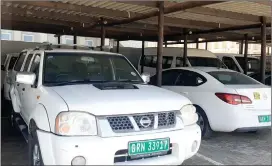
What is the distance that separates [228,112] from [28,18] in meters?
9.23

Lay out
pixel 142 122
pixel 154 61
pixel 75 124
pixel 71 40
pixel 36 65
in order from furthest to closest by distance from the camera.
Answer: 1. pixel 71 40
2. pixel 154 61
3. pixel 36 65
4. pixel 142 122
5. pixel 75 124

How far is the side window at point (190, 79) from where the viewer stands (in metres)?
6.08

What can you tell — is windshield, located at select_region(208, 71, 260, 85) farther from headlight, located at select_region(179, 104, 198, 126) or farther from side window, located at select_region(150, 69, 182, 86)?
headlight, located at select_region(179, 104, 198, 126)

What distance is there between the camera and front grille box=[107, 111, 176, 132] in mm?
3115

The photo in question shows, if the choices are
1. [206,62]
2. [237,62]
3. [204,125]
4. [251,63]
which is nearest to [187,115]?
[204,125]

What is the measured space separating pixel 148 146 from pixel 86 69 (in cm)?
167

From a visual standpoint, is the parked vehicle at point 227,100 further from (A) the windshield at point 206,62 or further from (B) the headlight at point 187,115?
(A) the windshield at point 206,62

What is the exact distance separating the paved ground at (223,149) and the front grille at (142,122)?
1208 mm

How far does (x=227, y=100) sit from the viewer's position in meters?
5.37

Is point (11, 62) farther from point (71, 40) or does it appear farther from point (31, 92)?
point (71, 40)

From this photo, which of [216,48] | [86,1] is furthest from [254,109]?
[216,48]

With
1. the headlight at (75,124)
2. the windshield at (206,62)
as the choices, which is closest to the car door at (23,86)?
the headlight at (75,124)

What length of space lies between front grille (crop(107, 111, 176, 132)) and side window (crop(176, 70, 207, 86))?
2.77 m

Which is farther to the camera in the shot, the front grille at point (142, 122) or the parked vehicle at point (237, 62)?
the parked vehicle at point (237, 62)
